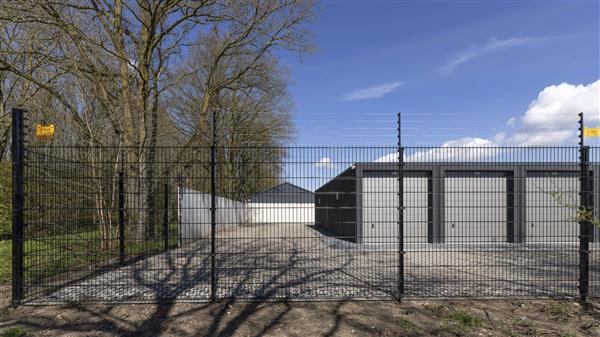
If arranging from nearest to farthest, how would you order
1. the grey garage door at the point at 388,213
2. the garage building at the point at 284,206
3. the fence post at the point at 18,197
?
the fence post at the point at 18,197, the garage building at the point at 284,206, the grey garage door at the point at 388,213

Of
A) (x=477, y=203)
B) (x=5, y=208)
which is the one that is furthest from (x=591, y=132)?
(x=5, y=208)

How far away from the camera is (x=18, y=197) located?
5090 millimetres

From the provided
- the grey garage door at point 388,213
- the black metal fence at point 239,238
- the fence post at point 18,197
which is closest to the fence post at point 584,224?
the black metal fence at point 239,238

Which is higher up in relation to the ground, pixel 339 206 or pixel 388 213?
pixel 339 206

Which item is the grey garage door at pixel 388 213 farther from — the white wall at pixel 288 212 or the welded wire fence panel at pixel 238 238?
the white wall at pixel 288 212

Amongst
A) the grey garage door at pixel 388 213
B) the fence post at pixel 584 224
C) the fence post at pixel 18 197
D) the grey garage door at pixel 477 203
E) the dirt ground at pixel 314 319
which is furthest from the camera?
the grey garage door at pixel 477 203

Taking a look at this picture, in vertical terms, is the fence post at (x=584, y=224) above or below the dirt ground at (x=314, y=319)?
above

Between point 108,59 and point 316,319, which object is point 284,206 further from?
point 108,59

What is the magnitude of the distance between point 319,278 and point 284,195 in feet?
5.66

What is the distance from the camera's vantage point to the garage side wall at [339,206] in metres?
5.71

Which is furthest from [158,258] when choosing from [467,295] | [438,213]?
[438,213]

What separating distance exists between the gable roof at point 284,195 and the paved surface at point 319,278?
0.55m

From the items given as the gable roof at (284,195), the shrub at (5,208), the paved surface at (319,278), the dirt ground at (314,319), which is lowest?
the paved surface at (319,278)

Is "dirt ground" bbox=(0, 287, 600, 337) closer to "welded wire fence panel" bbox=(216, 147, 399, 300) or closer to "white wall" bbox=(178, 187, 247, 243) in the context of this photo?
"welded wire fence panel" bbox=(216, 147, 399, 300)
